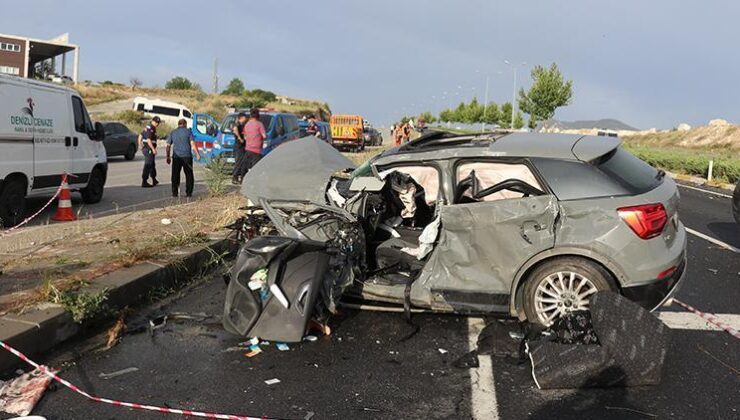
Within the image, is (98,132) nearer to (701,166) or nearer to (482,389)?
(482,389)

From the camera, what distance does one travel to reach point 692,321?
16.8ft

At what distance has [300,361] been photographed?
427cm

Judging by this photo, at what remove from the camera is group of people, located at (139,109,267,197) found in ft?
39.5

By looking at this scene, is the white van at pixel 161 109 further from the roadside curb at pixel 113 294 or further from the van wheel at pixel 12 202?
the roadside curb at pixel 113 294

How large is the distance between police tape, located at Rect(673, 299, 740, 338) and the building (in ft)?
218

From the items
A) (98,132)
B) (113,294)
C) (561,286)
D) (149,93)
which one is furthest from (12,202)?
(149,93)

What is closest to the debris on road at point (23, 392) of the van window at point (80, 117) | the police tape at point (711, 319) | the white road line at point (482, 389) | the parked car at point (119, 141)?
the white road line at point (482, 389)

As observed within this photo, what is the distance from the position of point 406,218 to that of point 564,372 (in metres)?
2.41

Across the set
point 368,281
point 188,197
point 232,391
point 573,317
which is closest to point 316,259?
point 368,281

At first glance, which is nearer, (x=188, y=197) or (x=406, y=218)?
(x=406, y=218)

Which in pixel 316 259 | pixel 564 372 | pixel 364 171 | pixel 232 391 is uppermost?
pixel 364 171

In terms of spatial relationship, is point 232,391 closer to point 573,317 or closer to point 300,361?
point 300,361

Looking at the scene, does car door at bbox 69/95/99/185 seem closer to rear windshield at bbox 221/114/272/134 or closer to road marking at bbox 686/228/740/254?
rear windshield at bbox 221/114/272/134

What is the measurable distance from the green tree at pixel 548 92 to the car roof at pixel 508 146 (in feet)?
181
